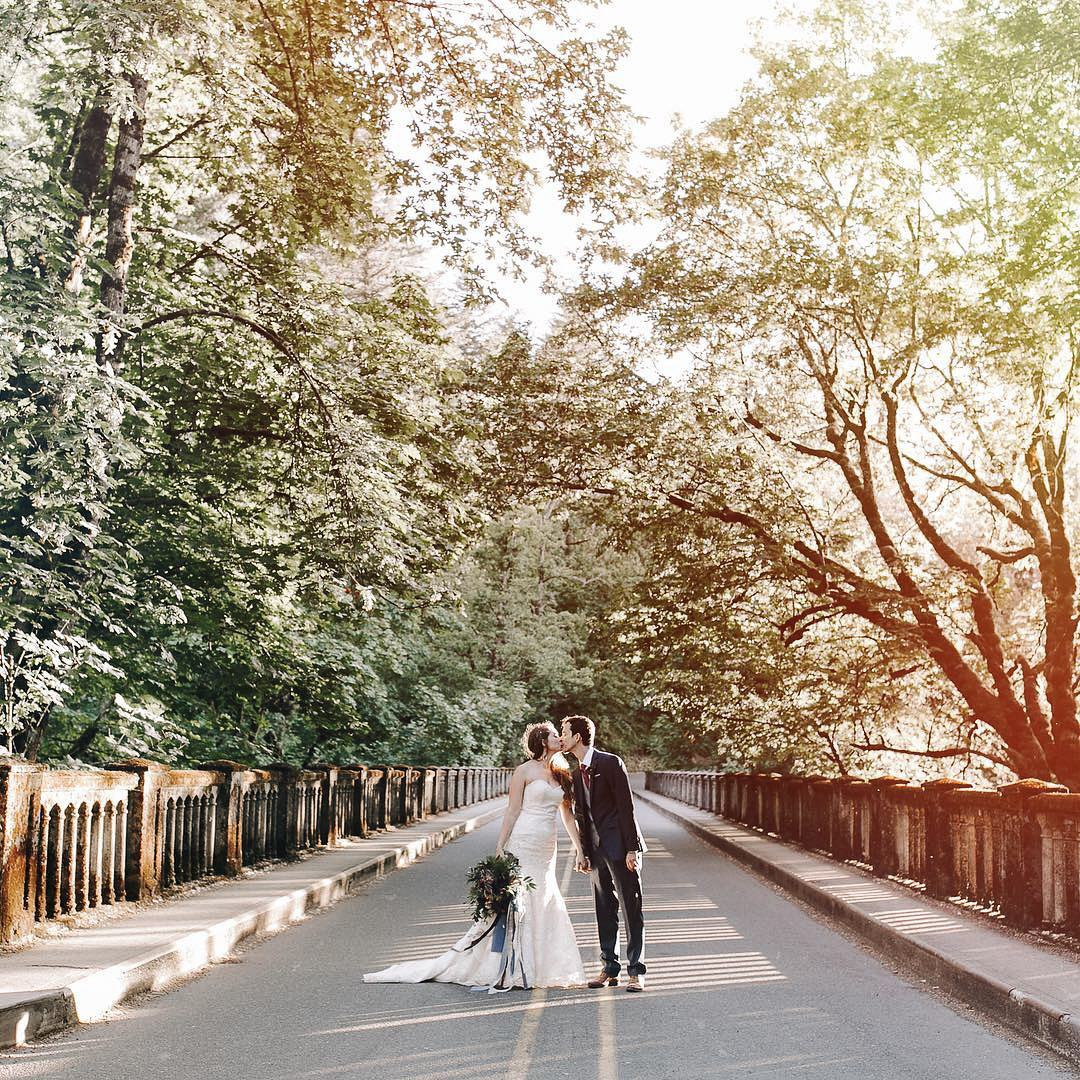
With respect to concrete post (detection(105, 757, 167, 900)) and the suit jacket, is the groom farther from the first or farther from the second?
concrete post (detection(105, 757, 167, 900))

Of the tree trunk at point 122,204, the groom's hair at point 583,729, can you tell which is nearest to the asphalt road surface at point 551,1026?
the groom's hair at point 583,729

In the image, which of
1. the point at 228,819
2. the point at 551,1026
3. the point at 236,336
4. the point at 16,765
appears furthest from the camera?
the point at 236,336

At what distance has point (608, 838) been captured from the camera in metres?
9.92

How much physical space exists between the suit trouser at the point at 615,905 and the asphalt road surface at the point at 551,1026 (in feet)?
1.01

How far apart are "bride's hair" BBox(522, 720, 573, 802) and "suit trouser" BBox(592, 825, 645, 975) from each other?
0.41 metres

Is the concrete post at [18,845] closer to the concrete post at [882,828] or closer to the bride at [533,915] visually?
the bride at [533,915]

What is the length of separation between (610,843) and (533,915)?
2.57ft

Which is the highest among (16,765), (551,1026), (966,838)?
(16,765)

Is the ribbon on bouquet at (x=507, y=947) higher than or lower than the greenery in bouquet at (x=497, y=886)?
lower

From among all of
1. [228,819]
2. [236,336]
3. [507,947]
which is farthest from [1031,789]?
[236,336]

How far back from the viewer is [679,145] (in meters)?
23.0

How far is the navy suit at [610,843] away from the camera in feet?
32.0

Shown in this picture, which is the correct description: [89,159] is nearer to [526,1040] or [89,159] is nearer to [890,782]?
[890,782]

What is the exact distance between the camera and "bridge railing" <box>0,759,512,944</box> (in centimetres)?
985
